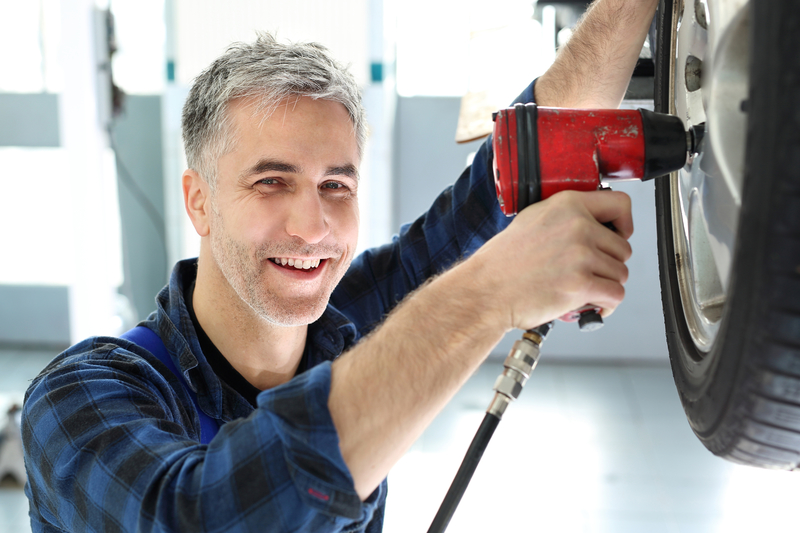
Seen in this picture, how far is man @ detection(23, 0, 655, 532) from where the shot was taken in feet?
2.00

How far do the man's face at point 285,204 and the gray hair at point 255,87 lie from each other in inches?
0.7

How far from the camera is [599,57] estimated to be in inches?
40.6

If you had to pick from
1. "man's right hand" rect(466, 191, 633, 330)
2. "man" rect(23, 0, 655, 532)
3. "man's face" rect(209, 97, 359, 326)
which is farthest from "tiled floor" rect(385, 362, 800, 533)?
"man's right hand" rect(466, 191, 633, 330)

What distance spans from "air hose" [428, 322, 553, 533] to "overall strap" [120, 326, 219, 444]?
44 centimetres

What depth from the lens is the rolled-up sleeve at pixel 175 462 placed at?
596mm

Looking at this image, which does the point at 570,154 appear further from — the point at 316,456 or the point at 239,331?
the point at 239,331

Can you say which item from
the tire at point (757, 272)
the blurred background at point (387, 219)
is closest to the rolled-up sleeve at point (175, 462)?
the tire at point (757, 272)

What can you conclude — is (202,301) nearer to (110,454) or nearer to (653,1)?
(110,454)

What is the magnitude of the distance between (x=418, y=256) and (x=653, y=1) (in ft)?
2.02

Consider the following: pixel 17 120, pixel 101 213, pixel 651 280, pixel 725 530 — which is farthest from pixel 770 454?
pixel 17 120

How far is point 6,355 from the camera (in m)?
3.85

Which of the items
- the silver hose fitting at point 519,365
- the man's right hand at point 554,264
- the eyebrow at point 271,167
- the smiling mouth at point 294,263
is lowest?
the silver hose fitting at point 519,365

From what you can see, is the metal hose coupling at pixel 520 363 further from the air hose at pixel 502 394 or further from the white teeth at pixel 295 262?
the white teeth at pixel 295 262

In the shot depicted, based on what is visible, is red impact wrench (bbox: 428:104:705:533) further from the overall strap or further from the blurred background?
the blurred background
